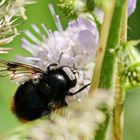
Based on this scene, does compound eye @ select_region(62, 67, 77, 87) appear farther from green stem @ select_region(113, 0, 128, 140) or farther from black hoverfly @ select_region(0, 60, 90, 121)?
green stem @ select_region(113, 0, 128, 140)

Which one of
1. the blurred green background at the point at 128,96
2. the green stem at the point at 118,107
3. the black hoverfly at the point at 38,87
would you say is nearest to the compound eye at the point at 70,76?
the black hoverfly at the point at 38,87

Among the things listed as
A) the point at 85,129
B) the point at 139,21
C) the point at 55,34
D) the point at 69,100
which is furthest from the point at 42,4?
the point at 85,129

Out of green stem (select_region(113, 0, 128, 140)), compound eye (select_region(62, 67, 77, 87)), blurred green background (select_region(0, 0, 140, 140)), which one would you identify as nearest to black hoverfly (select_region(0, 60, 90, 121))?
compound eye (select_region(62, 67, 77, 87))

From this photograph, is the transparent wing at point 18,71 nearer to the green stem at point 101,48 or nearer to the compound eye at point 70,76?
the compound eye at point 70,76

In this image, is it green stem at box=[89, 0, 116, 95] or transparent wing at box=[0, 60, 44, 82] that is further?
transparent wing at box=[0, 60, 44, 82]

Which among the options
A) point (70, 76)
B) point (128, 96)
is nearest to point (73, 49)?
point (70, 76)

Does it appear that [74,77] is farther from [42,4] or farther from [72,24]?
[42,4]
